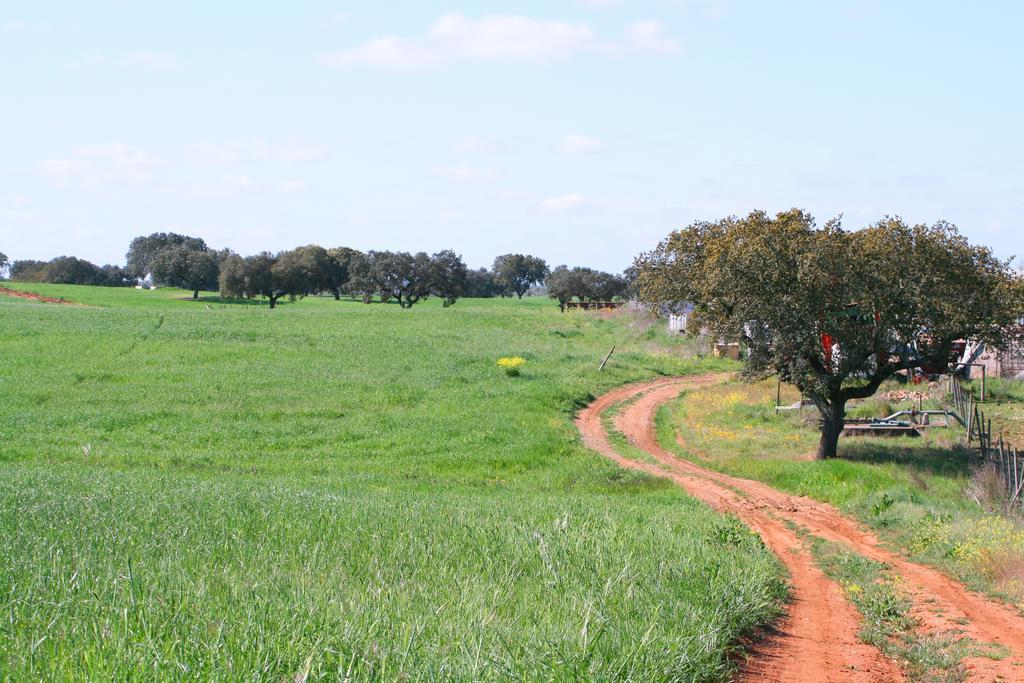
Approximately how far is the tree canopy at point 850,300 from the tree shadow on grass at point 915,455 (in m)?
1.01

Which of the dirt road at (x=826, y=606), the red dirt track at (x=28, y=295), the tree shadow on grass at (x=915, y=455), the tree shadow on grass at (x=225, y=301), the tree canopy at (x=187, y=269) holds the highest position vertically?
the tree canopy at (x=187, y=269)

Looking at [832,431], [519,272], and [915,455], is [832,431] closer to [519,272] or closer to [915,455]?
[915,455]

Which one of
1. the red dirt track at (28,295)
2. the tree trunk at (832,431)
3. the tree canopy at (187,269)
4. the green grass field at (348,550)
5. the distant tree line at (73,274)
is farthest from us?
the distant tree line at (73,274)

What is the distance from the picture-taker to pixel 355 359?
143 feet

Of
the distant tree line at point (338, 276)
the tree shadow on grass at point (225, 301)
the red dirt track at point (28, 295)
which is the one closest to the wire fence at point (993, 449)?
the distant tree line at point (338, 276)

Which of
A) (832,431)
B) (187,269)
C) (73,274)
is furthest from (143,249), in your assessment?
(832,431)

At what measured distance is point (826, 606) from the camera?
11.6 m

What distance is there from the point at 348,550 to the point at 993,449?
18.2 metres

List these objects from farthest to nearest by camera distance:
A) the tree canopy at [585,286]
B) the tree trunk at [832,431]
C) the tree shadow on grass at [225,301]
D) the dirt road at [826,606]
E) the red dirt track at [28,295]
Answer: the tree canopy at [585,286], the tree shadow on grass at [225,301], the red dirt track at [28,295], the tree trunk at [832,431], the dirt road at [826,606]

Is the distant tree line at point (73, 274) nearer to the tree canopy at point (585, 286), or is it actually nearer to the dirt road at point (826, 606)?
the tree canopy at point (585, 286)

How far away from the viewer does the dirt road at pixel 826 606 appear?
348 inches

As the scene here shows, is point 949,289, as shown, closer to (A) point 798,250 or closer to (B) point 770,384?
(A) point 798,250

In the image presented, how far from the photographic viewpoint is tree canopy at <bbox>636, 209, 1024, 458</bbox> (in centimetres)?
2312

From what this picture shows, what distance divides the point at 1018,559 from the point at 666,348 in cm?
4074
